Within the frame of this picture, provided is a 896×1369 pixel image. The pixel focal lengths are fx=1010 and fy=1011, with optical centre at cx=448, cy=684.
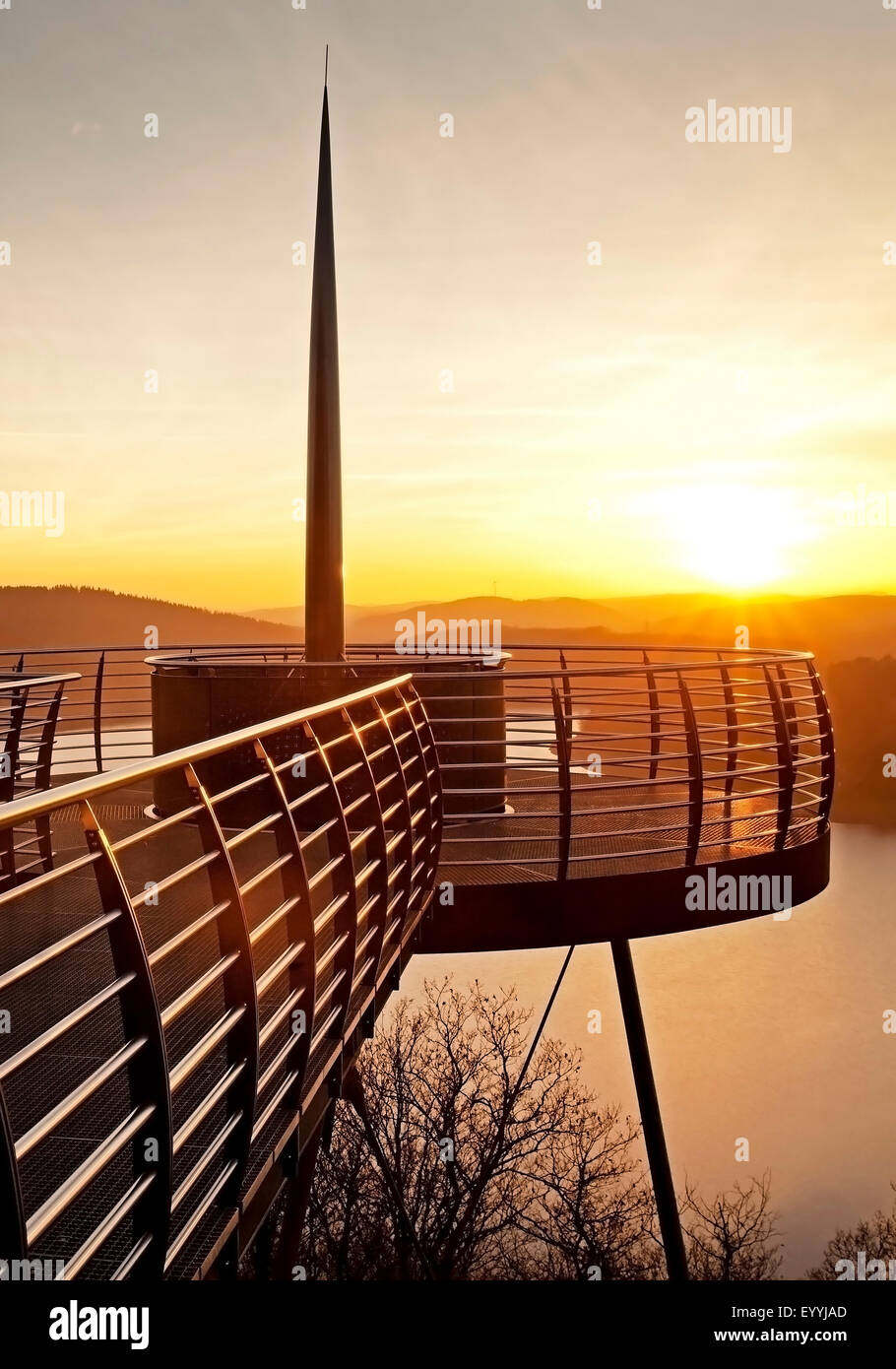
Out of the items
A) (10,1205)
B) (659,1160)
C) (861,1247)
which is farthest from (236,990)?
(861,1247)

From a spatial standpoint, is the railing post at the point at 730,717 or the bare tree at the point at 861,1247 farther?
the bare tree at the point at 861,1247

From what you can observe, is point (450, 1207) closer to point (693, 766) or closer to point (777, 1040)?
point (693, 766)

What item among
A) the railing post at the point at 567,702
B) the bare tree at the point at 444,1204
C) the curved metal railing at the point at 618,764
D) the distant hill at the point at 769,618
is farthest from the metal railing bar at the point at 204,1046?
the distant hill at the point at 769,618

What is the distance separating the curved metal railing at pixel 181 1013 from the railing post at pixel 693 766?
1.60 meters

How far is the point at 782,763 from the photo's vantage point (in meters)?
6.92

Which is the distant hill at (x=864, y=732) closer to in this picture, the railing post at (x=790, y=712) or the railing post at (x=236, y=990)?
the railing post at (x=790, y=712)

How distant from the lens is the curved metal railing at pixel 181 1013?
1.87 meters

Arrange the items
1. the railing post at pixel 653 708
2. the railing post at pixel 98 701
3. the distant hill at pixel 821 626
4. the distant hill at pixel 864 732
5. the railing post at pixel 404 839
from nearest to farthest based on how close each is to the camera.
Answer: the railing post at pixel 404 839, the railing post at pixel 653 708, the railing post at pixel 98 701, the distant hill at pixel 821 626, the distant hill at pixel 864 732

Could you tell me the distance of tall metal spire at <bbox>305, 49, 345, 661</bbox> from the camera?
9.37m

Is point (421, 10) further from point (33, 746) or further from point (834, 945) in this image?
point (834, 945)

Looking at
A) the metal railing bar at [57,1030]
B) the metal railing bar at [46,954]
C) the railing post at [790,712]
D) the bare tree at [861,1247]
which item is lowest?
the bare tree at [861,1247]

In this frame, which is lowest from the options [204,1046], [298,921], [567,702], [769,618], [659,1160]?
[659,1160]

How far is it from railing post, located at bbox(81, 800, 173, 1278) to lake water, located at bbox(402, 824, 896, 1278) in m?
30.4

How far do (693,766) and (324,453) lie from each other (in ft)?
16.3
